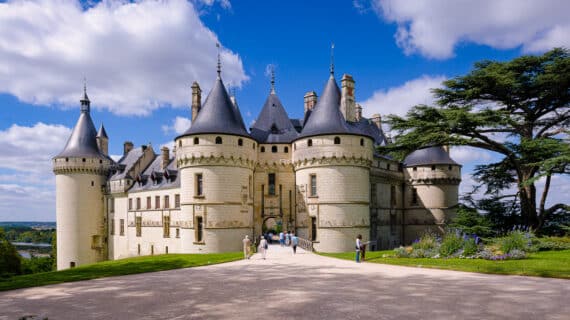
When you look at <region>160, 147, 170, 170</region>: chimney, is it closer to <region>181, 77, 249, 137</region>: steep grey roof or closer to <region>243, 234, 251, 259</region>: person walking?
<region>181, 77, 249, 137</region>: steep grey roof

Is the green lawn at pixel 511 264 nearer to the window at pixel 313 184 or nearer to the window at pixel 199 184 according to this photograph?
the window at pixel 313 184

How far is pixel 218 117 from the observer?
108 feet

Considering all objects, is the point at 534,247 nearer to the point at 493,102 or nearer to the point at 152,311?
the point at 493,102

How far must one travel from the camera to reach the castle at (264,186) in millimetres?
31766

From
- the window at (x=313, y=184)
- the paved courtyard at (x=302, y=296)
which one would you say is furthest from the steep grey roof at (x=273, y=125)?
the paved courtyard at (x=302, y=296)

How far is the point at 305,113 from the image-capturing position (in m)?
40.4

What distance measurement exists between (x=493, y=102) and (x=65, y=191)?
148ft

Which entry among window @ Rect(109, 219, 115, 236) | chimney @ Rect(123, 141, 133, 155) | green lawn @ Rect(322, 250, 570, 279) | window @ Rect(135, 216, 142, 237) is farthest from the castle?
green lawn @ Rect(322, 250, 570, 279)

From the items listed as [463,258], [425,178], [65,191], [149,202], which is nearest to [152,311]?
[463,258]

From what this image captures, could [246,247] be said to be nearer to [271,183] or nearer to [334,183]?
[334,183]

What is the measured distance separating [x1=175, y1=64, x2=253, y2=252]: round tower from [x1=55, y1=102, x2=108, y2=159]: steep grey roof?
21608 mm

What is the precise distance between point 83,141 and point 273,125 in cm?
2583

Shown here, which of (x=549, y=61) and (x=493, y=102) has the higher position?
(x=549, y=61)

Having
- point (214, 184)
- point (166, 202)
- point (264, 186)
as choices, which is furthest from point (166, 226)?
point (214, 184)
